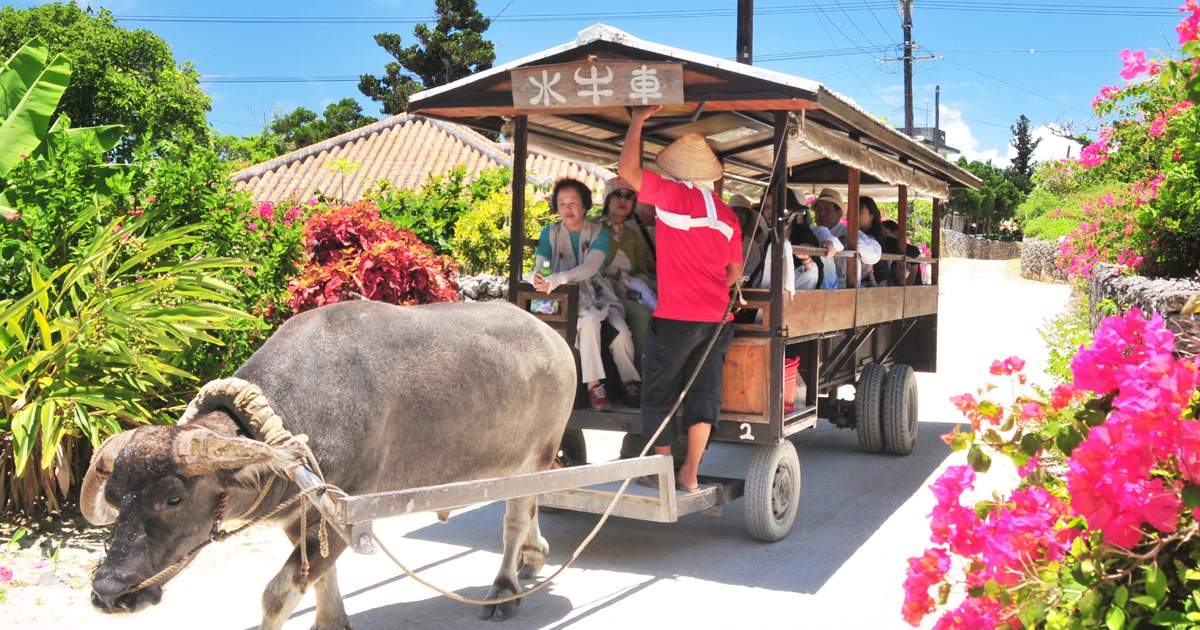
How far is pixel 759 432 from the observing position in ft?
20.7

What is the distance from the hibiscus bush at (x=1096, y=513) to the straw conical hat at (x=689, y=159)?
3600 mm

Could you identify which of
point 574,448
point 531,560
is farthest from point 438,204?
point 531,560

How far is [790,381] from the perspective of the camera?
6.95 metres

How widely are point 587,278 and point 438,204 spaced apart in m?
7.35

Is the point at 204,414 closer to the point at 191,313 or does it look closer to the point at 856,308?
the point at 191,313

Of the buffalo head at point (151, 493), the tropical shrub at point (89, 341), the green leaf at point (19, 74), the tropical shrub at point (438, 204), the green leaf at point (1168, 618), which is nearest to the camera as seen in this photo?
the green leaf at point (1168, 618)

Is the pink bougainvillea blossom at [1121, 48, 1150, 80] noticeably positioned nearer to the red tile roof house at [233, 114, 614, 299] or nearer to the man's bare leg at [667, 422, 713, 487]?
the man's bare leg at [667, 422, 713, 487]

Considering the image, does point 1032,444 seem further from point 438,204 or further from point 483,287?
point 438,204

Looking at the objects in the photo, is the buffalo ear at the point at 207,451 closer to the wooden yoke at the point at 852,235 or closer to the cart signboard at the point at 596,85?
the cart signboard at the point at 596,85

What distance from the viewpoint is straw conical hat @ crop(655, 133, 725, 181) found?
6064mm

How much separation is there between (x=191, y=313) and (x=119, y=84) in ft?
61.7

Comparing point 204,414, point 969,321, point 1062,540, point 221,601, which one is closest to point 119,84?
point 969,321

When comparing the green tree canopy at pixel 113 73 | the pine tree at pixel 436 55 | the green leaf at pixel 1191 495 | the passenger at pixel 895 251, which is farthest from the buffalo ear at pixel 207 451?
the pine tree at pixel 436 55

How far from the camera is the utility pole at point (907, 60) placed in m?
38.2
